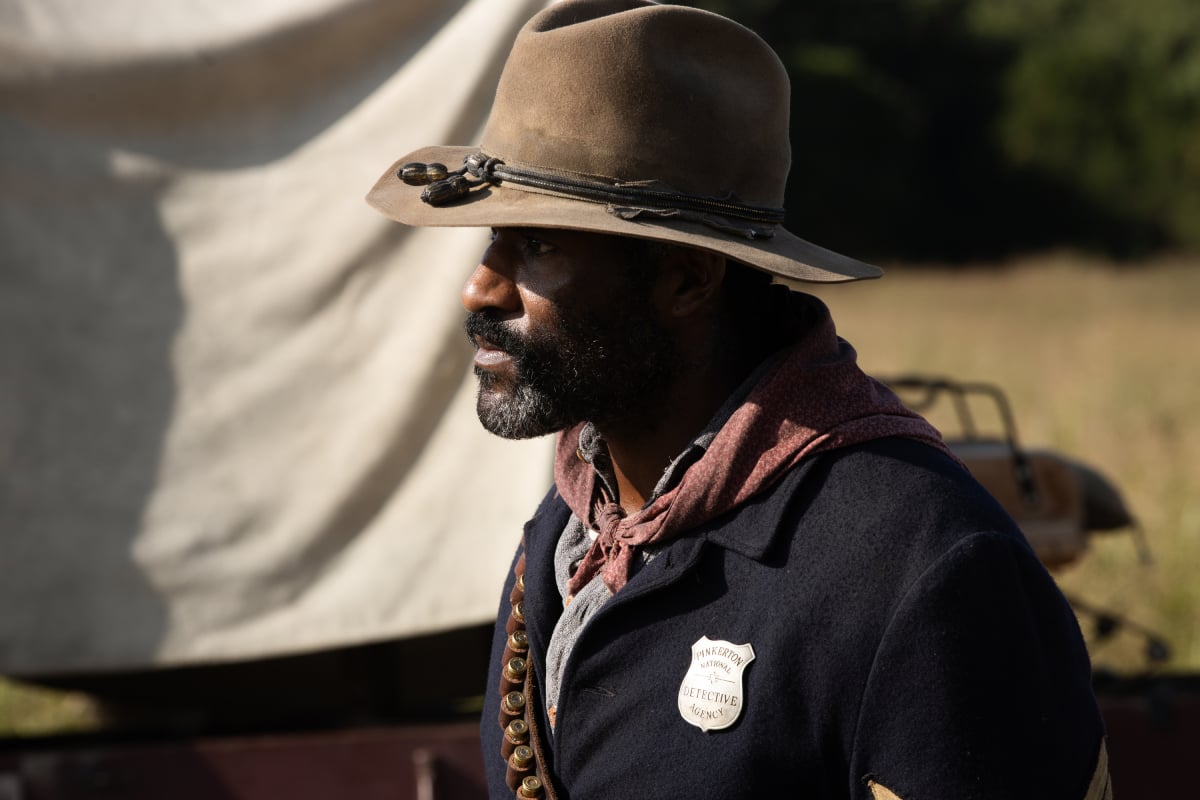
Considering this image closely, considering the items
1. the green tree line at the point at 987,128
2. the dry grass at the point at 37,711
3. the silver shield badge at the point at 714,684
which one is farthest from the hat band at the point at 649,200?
the green tree line at the point at 987,128

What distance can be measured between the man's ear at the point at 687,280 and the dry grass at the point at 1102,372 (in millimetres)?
2075

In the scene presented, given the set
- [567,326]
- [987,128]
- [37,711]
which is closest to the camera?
[567,326]

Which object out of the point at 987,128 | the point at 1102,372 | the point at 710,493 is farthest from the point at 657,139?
the point at 987,128

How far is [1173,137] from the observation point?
30.1 metres

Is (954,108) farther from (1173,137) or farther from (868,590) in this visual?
(868,590)

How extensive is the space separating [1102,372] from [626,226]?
1016 centimetres

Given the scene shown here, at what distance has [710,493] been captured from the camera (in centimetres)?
186

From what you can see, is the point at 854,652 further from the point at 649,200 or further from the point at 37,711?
the point at 37,711

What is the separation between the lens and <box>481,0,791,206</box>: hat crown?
1896mm

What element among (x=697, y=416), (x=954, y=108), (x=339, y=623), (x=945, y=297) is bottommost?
(x=954, y=108)

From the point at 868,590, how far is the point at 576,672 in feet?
1.36

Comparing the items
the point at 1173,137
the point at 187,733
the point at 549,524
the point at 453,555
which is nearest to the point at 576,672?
the point at 549,524

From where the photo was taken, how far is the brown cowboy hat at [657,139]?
189cm

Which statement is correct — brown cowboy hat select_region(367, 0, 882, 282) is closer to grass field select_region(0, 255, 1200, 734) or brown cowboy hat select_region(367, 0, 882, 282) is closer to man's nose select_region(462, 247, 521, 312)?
man's nose select_region(462, 247, 521, 312)
